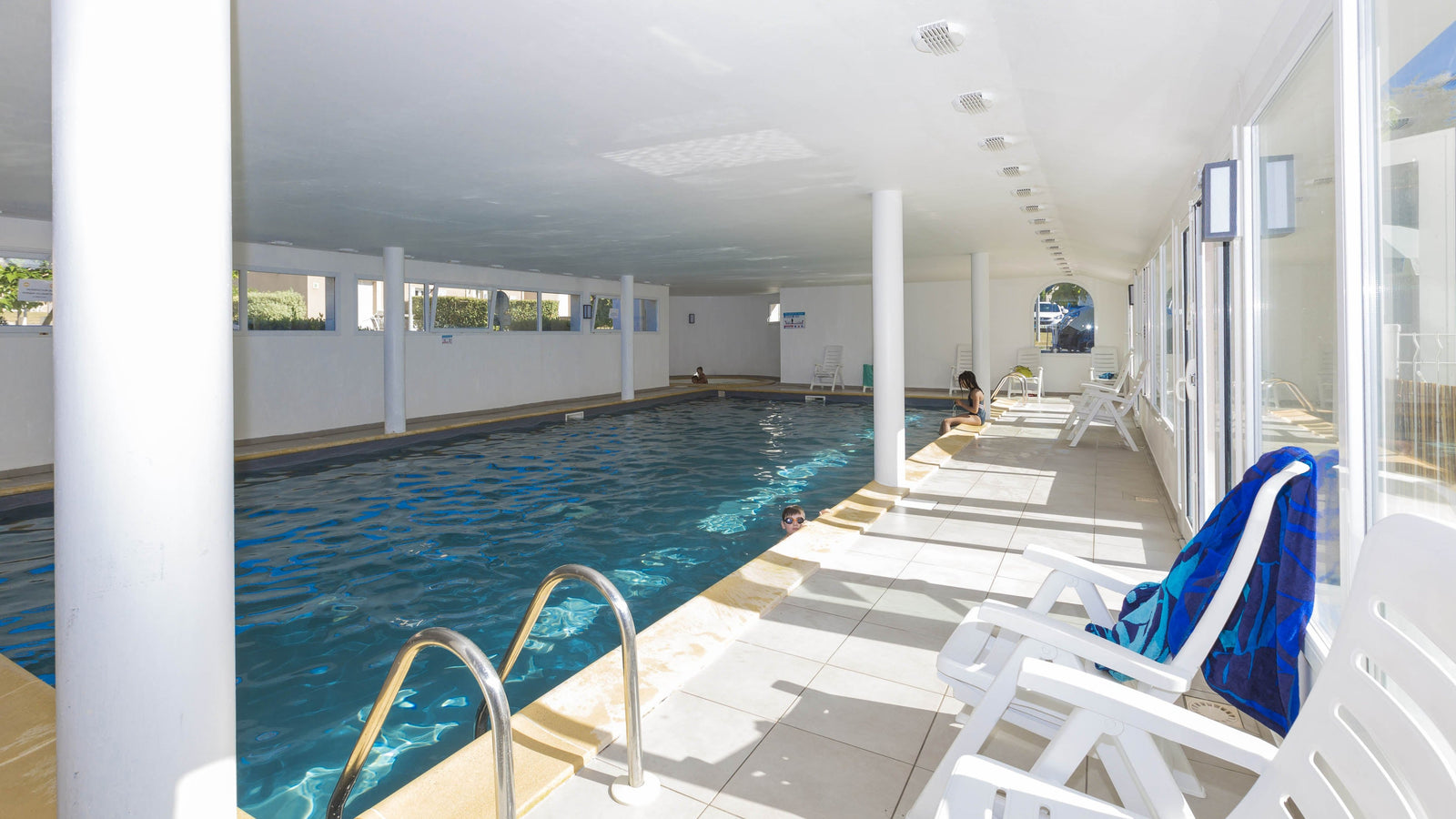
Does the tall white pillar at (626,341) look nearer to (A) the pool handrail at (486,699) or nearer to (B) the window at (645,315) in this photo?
(B) the window at (645,315)

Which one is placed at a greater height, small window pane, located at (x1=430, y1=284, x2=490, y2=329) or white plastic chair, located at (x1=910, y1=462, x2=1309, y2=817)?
small window pane, located at (x1=430, y1=284, x2=490, y2=329)

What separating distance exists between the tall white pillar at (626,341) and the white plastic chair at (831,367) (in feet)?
16.5

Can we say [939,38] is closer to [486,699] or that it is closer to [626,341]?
[486,699]

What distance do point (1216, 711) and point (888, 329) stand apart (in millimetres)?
4116

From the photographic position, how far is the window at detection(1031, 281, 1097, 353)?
614 inches

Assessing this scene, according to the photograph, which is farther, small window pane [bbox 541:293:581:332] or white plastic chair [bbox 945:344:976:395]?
white plastic chair [bbox 945:344:976:395]

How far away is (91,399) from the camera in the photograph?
1.36 metres

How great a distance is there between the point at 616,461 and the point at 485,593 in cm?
422

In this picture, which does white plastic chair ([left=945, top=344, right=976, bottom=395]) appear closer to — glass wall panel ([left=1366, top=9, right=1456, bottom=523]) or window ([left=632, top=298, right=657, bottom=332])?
window ([left=632, top=298, right=657, bottom=332])

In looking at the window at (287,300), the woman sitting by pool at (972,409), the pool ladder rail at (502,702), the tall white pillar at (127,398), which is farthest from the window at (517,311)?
the tall white pillar at (127,398)

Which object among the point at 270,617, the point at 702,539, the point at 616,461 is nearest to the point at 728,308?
the point at 616,461

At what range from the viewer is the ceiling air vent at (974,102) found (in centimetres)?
379

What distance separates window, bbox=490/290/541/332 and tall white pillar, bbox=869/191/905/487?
8555 millimetres

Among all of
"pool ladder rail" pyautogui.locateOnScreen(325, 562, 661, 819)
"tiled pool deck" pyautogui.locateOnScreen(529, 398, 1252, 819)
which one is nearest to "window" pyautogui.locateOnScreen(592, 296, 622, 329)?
"tiled pool deck" pyautogui.locateOnScreen(529, 398, 1252, 819)
